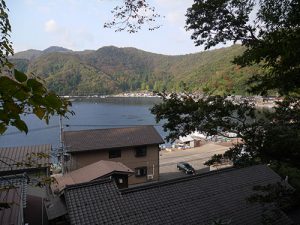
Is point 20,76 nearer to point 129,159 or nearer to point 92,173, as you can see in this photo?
point 92,173

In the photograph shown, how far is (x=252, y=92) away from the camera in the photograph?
7125 millimetres

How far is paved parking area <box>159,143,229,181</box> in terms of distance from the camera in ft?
92.3

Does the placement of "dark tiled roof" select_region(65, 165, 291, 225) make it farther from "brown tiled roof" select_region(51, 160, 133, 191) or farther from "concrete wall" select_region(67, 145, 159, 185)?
"concrete wall" select_region(67, 145, 159, 185)

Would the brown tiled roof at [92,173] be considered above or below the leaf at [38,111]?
below

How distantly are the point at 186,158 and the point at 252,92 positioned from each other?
28181 mm

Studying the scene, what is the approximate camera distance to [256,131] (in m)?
7.35

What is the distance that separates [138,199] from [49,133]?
5862 cm

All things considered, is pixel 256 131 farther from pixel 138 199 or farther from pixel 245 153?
pixel 138 199

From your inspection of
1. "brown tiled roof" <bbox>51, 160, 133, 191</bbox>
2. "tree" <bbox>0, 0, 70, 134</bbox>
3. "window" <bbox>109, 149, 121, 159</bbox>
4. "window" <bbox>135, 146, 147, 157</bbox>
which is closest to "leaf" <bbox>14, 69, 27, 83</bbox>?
"tree" <bbox>0, 0, 70, 134</bbox>

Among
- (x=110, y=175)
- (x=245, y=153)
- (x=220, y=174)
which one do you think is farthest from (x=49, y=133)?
(x=245, y=153)

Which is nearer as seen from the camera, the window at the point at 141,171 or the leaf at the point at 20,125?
the leaf at the point at 20,125

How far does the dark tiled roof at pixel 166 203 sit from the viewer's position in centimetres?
988

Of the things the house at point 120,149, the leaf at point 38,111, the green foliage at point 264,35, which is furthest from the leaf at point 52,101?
the house at point 120,149

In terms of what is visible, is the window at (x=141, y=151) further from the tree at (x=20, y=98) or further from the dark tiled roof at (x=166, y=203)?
the tree at (x=20, y=98)
